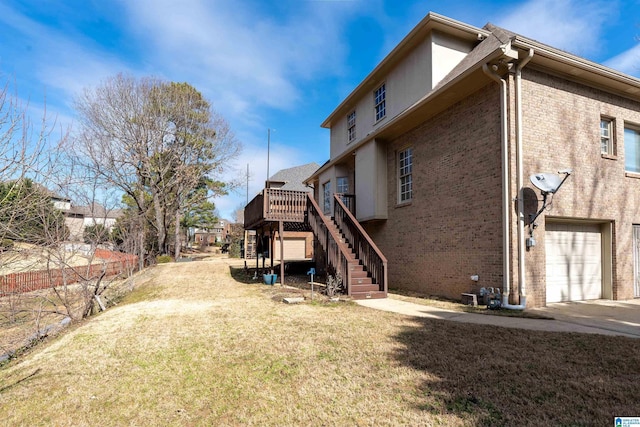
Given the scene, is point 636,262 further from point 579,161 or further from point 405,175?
point 405,175

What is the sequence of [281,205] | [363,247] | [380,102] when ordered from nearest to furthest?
[363,247], [281,205], [380,102]

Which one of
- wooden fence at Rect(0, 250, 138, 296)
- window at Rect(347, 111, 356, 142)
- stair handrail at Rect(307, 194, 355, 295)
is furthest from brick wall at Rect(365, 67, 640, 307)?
wooden fence at Rect(0, 250, 138, 296)

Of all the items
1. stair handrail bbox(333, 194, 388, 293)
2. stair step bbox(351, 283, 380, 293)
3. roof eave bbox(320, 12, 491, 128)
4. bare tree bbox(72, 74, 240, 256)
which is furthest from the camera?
bare tree bbox(72, 74, 240, 256)

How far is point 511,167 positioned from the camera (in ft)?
24.7

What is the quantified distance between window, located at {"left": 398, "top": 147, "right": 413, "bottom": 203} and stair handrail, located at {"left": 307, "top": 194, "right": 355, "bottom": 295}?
9.43 feet

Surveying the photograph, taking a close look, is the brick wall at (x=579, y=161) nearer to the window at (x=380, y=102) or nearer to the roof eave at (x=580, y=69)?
the roof eave at (x=580, y=69)

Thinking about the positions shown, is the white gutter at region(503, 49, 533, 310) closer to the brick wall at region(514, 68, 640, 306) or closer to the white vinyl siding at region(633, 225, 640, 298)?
the brick wall at region(514, 68, 640, 306)

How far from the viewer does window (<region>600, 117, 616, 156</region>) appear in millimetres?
9102

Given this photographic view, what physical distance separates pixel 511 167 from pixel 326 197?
10.4 meters

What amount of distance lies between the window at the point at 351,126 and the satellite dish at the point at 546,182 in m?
8.91

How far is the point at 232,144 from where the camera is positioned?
88.6 ft

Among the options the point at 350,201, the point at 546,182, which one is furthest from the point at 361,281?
the point at 350,201

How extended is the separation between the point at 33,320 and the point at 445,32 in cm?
1368

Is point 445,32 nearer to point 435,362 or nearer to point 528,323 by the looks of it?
point 528,323
